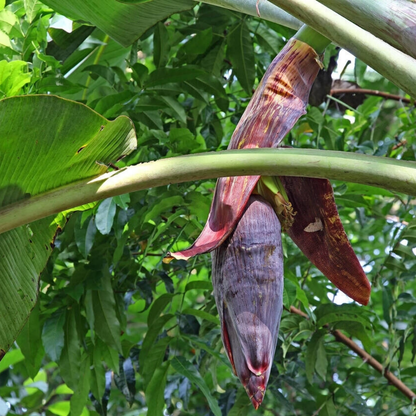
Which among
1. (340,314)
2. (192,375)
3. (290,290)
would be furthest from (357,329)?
(192,375)

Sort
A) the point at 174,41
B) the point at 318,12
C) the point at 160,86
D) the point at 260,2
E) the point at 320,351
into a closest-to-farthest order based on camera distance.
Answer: the point at 318,12
the point at 260,2
the point at 160,86
the point at 320,351
the point at 174,41

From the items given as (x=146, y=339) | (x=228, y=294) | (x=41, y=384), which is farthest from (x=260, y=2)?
(x=41, y=384)

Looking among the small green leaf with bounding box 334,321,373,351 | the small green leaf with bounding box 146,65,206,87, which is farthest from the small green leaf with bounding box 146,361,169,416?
the small green leaf with bounding box 146,65,206,87

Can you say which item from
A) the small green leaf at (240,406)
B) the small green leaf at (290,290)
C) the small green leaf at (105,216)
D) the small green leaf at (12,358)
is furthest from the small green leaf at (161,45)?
the small green leaf at (12,358)

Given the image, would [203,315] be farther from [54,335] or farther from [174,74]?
[174,74]

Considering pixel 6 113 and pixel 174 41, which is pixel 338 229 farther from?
pixel 174 41

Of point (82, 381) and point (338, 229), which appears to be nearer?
point (338, 229)
